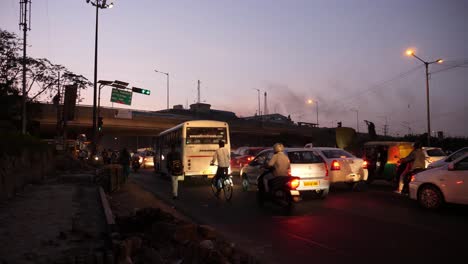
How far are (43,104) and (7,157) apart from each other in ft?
130

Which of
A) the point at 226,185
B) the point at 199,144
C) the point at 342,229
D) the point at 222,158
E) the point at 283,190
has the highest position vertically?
the point at 199,144

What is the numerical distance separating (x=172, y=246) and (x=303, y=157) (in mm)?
7163

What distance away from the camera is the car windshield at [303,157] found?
12727mm

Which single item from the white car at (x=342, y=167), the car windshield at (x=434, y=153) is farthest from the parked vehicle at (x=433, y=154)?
the white car at (x=342, y=167)

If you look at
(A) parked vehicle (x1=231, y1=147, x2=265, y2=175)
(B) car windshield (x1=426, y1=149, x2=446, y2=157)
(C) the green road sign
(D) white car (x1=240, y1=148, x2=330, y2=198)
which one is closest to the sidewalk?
(D) white car (x1=240, y1=148, x2=330, y2=198)

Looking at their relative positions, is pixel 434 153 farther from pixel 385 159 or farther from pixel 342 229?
pixel 342 229

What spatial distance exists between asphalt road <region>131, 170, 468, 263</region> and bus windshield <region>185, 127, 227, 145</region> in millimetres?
Answer: 6333

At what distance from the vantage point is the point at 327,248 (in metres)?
7.05

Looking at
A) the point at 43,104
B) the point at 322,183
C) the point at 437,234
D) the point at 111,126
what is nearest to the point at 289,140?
the point at 111,126

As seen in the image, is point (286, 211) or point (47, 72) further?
point (47, 72)

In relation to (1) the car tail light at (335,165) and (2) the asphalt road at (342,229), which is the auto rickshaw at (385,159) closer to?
(1) the car tail light at (335,165)

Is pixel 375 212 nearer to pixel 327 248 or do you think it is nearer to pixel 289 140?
pixel 327 248

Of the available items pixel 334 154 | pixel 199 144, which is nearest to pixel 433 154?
pixel 334 154

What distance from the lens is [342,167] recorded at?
14820 mm
